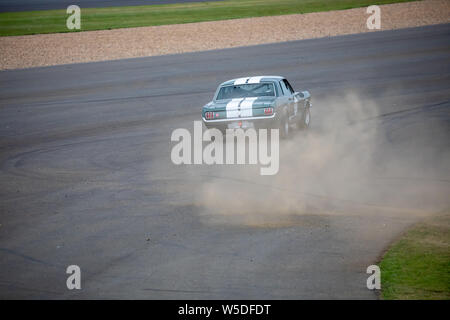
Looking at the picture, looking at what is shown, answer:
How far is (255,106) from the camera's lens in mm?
15047

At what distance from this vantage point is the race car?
15000 millimetres

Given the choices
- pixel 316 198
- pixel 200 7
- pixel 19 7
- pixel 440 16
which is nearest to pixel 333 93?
pixel 316 198

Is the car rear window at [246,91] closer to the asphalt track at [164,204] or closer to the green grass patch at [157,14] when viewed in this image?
the asphalt track at [164,204]

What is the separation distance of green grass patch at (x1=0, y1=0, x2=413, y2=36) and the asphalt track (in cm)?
1472

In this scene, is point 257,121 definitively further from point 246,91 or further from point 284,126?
point 246,91

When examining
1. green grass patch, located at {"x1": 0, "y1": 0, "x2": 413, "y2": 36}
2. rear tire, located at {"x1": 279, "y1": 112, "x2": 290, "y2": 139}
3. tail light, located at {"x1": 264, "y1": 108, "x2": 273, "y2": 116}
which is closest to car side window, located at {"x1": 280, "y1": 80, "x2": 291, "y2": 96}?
rear tire, located at {"x1": 279, "y1": 112, "x2": 290, "y2": 139}

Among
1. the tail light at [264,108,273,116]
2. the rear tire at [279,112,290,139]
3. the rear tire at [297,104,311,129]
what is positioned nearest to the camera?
the tail light at [264,108,273,116]

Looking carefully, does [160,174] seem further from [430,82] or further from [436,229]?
[430,82]

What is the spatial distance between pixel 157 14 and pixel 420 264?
35.9 m

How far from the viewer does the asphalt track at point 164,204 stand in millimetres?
7809

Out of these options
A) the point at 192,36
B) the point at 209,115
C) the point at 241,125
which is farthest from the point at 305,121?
the point at 192,36

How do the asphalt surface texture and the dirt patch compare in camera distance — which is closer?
the dirt patch

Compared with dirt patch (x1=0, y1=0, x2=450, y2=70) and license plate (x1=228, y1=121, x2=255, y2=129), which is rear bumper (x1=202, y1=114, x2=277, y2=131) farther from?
dirt patch (x1=0, y1=0, x2=450, y2=70)

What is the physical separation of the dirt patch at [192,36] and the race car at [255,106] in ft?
53.8
